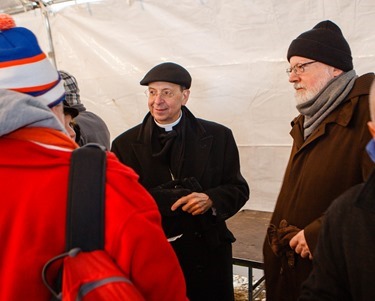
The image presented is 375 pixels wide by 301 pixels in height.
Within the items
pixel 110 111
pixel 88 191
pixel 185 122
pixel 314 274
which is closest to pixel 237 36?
pixel 185 122

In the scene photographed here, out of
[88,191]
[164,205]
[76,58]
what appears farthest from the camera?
[76,58]

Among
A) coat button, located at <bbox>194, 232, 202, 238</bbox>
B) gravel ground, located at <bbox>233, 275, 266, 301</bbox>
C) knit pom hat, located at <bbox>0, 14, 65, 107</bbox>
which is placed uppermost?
knit pom hat, located at <bbox>0, 14, 65, 107</bbox>

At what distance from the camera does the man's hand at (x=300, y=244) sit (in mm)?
1251

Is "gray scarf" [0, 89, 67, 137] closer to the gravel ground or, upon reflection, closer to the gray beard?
the gray beard

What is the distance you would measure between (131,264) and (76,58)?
2438 mm

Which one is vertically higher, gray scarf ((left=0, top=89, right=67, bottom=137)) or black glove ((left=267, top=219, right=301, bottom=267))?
gray scarf ((left=0, top=89, right=67, bottom=137))

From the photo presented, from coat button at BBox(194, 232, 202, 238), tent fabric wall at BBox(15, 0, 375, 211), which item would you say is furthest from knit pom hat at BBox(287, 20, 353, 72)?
coat button at BBox(194, 232, 202, 238)

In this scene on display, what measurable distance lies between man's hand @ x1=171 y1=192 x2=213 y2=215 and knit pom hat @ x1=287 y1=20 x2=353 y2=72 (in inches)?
28.2

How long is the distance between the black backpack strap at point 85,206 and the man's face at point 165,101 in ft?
3.74

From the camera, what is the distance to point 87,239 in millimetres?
590

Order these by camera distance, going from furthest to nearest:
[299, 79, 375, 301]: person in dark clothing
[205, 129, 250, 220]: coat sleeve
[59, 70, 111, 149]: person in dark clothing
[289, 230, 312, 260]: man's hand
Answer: [59, 70, 111, 149]: person in dark clothing < [205, 129, 250, 220]: coat sleeve < [289, 230, 312, 260]: man's hand < [299, 79, 375, 301]: person in dark clothing

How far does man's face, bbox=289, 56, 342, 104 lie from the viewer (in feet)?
4.77

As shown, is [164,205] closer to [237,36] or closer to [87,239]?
[87,239]

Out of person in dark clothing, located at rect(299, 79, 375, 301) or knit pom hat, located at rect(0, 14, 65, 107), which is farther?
person in dark clothing, located at rect(299, 79, 375, 301)
